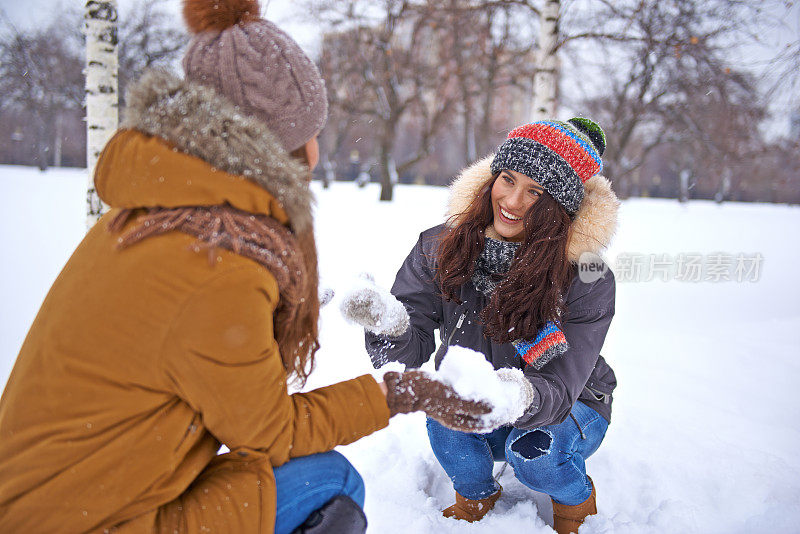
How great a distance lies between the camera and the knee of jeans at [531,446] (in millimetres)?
1768

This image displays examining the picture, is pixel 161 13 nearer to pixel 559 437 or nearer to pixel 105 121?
pixel 105 121

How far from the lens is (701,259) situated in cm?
778

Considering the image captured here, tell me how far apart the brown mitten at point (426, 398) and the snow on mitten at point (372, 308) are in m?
0.41

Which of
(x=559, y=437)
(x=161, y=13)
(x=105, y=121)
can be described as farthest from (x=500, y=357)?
(x=161, y=13)

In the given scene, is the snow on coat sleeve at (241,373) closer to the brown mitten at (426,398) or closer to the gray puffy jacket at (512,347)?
the brown mitten at (426,398)

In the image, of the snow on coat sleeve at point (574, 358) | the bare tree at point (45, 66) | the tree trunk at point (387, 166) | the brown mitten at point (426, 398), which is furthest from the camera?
the tree trunk at point (387, 166)

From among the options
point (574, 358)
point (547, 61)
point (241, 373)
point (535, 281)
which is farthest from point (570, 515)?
point (547, 61)

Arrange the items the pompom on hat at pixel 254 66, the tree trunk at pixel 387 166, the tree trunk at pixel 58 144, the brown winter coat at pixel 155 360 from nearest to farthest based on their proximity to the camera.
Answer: the brown winter coat at pixel 155 360, the pompom on hat at pixel 254 66, the tree trunk at pixel 387 166, the tree trunk at pixel 58 144

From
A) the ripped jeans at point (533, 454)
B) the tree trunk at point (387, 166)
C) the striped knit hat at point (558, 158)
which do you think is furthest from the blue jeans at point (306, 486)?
the tree trunk at point (387, 166)

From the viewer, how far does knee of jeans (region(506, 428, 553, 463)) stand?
1768mm

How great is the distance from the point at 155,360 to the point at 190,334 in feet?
0.29

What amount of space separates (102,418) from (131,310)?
0.21m

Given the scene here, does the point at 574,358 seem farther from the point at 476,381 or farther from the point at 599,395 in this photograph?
the point at 476,381

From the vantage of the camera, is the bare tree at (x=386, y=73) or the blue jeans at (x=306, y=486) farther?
the bare tree at (x=386, y=73)
